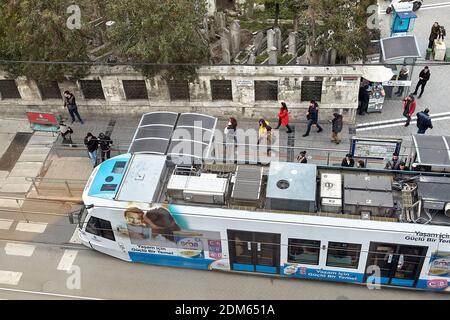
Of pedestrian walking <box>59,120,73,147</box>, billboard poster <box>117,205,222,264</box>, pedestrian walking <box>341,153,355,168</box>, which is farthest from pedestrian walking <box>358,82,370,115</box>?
pedestrian walking <box>59,120,73,147</box>

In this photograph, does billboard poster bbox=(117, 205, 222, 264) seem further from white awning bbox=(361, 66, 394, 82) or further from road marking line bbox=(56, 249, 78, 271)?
white awning bbox=(361, 66, 394, 82)

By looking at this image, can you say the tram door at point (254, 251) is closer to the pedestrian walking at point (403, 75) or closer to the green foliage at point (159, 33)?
the green foliage at point (159, 33)

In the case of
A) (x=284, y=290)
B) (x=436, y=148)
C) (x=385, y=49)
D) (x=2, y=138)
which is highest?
(x=385, y=49)

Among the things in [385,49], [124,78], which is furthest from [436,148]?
[124,78]

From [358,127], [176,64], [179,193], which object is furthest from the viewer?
[358,127]

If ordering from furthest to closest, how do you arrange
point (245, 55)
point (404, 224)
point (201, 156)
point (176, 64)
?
point (245, 55) → point (176, 64) → point (201, 156) → point (404, 224)

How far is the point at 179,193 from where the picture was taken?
1489 centimetres

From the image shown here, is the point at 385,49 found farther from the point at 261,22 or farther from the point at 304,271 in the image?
the point at 304,271

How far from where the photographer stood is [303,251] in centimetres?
1482

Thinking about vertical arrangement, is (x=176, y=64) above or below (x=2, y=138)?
above

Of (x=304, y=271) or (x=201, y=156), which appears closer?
(x=304, y=271)

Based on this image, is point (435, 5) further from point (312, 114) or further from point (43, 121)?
point (43, 121)

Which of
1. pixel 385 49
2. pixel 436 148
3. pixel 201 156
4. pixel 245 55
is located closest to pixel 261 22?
pixel 245 55

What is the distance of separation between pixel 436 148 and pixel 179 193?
8.12 metres
